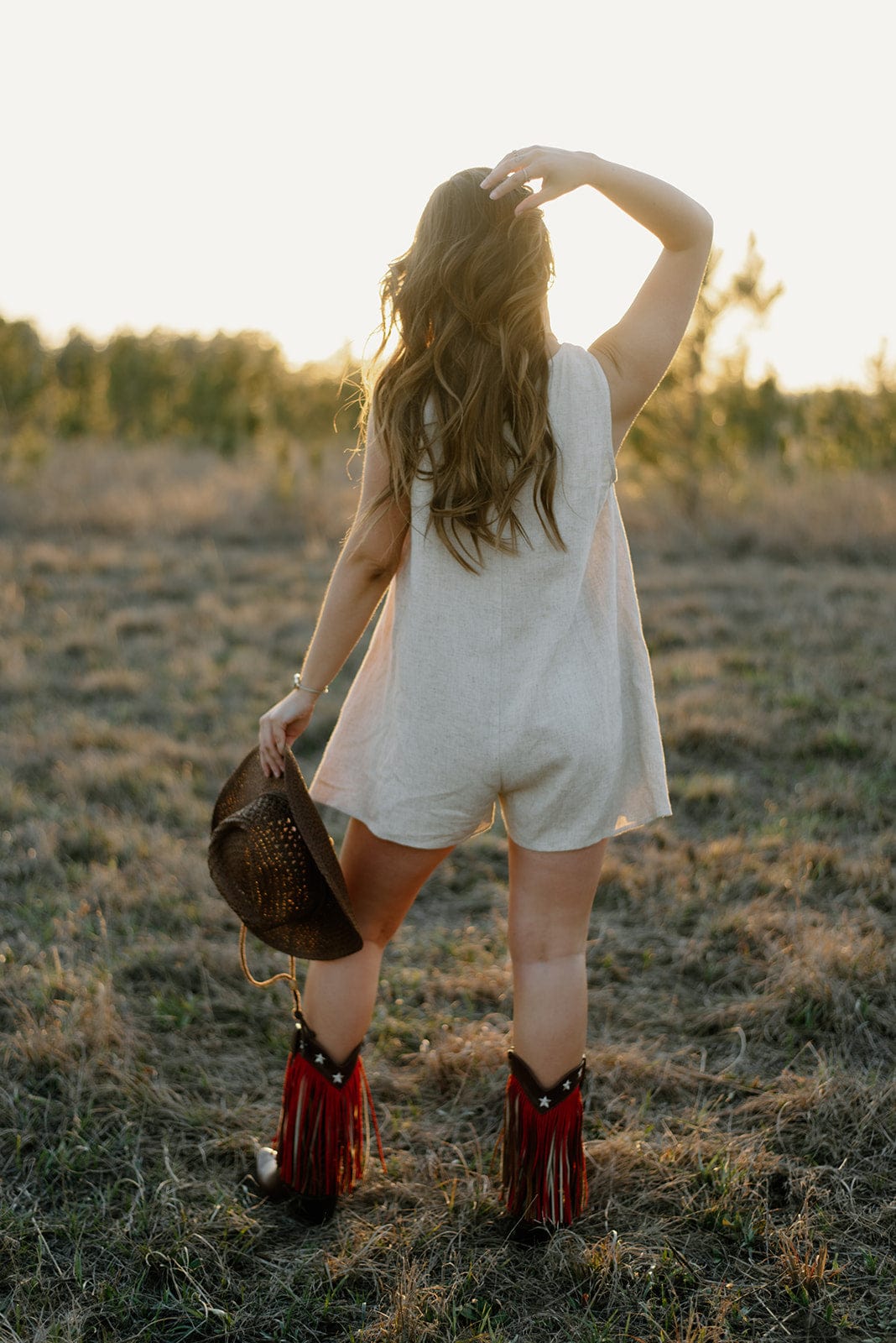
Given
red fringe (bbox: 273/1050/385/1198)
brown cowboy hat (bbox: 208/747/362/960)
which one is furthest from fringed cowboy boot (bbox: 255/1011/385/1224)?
brown cowboy hat (bbox: 208/747/362/960)

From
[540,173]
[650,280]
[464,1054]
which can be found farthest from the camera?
[464,1054]

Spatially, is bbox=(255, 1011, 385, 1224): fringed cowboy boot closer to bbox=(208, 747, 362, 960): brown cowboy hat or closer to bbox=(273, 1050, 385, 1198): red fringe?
bbox=(273, 1050, 385, 1198): red fringe

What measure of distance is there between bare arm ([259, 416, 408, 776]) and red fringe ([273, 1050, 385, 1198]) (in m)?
0.62

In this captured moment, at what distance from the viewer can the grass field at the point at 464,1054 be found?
1866 millimetres

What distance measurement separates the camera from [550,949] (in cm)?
187

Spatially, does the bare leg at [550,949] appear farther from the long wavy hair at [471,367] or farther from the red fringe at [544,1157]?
the long wavy hair at [471,367]

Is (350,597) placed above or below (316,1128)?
above

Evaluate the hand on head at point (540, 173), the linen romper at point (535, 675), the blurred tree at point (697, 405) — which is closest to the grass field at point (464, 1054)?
the linen romper at point (535, 675)

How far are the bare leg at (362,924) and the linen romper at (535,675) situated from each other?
9cm

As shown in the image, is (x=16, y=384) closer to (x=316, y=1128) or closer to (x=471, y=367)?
(x=316, y=1128)

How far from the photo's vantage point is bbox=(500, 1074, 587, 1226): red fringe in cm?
194

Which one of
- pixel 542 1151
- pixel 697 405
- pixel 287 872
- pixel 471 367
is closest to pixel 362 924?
pixel 287 872

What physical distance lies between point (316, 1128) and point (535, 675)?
1.04 meters

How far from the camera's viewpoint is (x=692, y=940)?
3.10m
